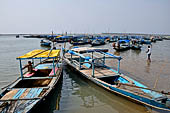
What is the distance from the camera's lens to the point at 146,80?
9.75 m

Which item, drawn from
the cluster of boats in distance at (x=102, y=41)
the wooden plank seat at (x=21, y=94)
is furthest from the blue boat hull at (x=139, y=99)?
the cluster of boats in distance at (x=102, y=41)

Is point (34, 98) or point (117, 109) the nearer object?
point (34, 98)

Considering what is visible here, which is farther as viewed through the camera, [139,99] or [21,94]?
[21,94]

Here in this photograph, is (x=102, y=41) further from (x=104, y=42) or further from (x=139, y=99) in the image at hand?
(x=139, y=99)

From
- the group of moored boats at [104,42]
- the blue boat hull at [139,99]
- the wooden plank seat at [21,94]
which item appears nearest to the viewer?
the blue boat hull at [139,99]

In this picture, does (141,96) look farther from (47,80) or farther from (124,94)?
(47,80)

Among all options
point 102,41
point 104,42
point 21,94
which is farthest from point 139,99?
point 104,42

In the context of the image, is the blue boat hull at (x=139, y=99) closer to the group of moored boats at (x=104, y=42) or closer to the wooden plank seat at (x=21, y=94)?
the wooden plank seat at (x=21, y=94)

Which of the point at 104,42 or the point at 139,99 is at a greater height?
the point at 104,42

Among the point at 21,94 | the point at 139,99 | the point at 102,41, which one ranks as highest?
the point at 102,41

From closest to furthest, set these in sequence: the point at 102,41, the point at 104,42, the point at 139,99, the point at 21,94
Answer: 1. the point at 139,99
2. the point at 21,94
3. the point at 102,41
4. the point at 104,42

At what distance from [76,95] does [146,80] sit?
596 centimetres

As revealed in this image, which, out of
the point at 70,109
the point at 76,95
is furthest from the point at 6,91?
the point at 76,95

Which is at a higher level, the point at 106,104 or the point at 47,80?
the point at 47,80
